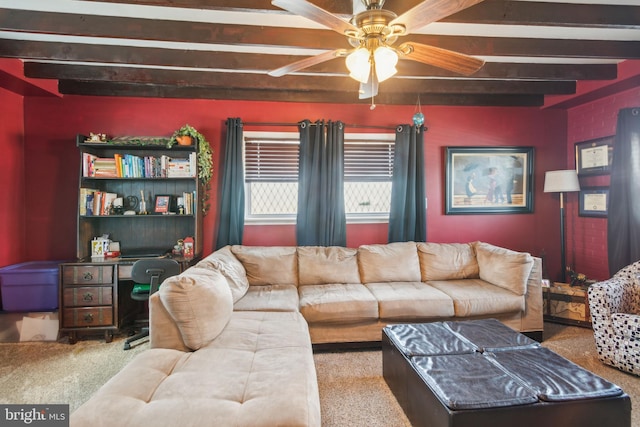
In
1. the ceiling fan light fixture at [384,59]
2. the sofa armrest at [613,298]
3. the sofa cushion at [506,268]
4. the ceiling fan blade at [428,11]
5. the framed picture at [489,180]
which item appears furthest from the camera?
the framed picture at [489,180]

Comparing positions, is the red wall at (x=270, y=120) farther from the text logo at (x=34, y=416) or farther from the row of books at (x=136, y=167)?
the text logo at (x=34, y=416)

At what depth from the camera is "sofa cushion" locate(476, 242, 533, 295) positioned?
113 inches

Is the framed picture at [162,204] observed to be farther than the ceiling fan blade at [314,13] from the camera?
Yes

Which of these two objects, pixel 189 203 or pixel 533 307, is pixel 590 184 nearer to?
pixel 533 307

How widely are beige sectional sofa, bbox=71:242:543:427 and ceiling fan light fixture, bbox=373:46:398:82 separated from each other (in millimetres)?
1677

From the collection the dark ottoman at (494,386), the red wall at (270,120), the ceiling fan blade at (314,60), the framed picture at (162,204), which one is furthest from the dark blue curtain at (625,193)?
the framed picture at (162,204)

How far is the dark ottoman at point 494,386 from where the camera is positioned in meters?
1.43

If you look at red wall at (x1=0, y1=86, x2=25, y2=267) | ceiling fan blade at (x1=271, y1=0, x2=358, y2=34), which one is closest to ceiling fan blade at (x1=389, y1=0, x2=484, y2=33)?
ceiling fan blade at (x1=271, y1=0, x2=358, y2=34)

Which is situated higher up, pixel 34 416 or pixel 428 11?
pixel 428 11

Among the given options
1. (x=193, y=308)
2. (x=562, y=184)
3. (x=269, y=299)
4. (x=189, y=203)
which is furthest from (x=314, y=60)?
(x=562, y=184)

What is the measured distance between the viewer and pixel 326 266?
3.22 metres

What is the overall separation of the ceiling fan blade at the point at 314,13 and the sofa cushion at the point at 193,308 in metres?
1.58

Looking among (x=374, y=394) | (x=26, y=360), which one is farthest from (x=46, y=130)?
(x=374, y=394)

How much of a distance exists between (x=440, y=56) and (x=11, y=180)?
4.18m
